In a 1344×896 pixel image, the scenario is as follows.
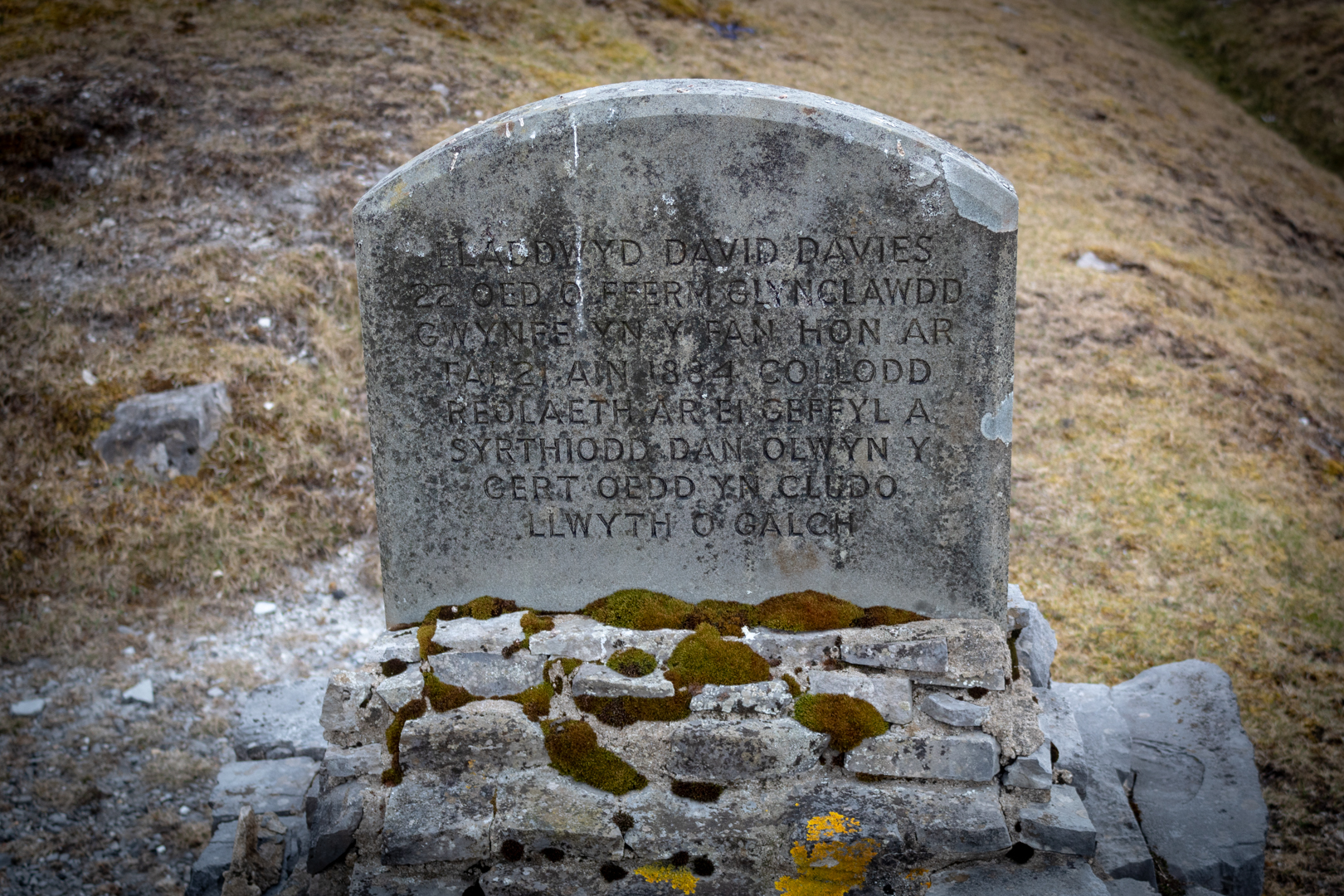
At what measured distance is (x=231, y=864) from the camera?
3.40 m

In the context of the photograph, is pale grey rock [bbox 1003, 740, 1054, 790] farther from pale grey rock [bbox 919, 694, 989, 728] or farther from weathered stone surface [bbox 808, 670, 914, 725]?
weathered stone surface [bbox 808, 670, 914, 725]

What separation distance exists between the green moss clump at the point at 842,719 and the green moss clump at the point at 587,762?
58 cm

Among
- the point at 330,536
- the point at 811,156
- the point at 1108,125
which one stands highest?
the point at 1108,125

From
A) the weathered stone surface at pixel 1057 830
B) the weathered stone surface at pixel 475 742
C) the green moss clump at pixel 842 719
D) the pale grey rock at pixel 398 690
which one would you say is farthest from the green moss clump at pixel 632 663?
the weathered stone surface at pixel 1057 830

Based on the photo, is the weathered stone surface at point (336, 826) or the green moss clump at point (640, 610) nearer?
the weathered stone surface at point (336, 826)

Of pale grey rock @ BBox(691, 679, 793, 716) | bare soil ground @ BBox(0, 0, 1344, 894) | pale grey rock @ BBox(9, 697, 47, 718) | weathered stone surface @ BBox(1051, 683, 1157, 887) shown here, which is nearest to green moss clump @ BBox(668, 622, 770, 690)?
pale grey rock @ BBox(691, 679, 793, 716)

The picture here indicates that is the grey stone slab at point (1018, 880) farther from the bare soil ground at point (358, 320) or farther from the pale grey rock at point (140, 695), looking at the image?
the pale grey rock at point (140, 695)

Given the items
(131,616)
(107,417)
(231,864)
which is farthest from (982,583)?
(107,417)

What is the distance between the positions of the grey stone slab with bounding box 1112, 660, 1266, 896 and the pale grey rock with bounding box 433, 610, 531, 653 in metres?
2.54

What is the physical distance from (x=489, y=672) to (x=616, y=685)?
439 millimetres

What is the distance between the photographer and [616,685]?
10.2ft

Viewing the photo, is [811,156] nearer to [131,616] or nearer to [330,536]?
[330,536]

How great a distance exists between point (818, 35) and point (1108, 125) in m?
4.47

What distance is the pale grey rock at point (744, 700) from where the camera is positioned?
309 centimetres
